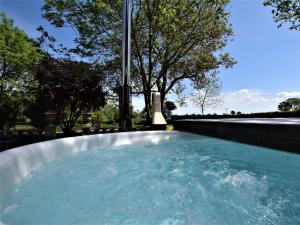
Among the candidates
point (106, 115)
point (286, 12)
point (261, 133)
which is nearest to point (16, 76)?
point (106, 115)

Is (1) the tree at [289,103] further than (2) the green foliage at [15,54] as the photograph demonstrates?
Yes

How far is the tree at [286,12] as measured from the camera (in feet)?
41.9

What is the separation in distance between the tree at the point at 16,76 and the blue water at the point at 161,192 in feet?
32.5

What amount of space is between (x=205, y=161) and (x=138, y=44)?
12200 mm

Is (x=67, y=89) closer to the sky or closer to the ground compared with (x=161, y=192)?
closer to the sky

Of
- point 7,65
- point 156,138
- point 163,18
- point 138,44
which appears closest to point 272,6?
point 163,18

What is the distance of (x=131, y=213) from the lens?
8.02 feet

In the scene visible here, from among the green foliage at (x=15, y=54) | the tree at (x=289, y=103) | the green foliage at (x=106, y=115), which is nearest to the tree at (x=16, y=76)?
the green foliage at (x=15, y=54)

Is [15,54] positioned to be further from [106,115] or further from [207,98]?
[207,98]

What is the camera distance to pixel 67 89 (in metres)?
13.4

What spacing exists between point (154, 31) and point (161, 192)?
12.4 meters

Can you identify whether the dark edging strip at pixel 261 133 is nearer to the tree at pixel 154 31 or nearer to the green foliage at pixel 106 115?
the tree at pixel 154 31

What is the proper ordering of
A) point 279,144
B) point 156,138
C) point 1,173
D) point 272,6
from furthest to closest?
point 272,6, point 156,138, point 279,144, point 1,173

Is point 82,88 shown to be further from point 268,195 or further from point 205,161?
point 268,195
